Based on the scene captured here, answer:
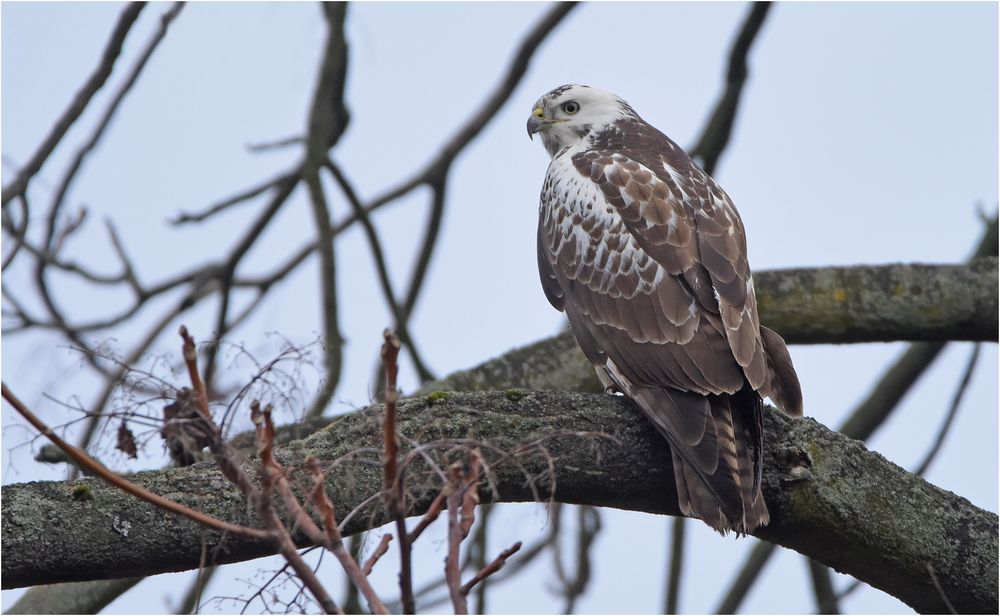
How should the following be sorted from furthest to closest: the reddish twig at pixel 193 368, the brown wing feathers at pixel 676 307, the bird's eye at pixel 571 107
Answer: the bird's eye at pixel 571 107, the brown wing feathers at pixel 676 307, the reddish twig at pixel 193 368

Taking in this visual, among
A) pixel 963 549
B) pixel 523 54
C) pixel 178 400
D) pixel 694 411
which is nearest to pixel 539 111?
pixel 523 54

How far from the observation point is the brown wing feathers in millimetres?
4438

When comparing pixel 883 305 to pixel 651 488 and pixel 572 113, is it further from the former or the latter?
pixel 651 488

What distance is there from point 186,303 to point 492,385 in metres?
1.99

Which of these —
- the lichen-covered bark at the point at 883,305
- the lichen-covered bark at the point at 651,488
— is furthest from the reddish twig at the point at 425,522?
the lichen-covered bark at the point at 883,305

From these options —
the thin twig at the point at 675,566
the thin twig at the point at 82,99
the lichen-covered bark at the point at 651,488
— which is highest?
the thin twig at the point at 82,99

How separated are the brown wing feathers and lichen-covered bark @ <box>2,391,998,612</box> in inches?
5.8

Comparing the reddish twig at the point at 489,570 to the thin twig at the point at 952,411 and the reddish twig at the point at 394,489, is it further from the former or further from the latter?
the thin twig at the point at 952,411

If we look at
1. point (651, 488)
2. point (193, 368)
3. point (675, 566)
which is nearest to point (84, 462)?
point (193, 368)

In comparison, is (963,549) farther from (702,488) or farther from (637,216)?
(637,216)

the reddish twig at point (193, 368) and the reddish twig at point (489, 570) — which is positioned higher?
the reddish twig at point (193, 368)

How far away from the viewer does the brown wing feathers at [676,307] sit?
4.44 meters

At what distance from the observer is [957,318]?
659 cm

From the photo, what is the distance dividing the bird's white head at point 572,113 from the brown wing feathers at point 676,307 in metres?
0.48
